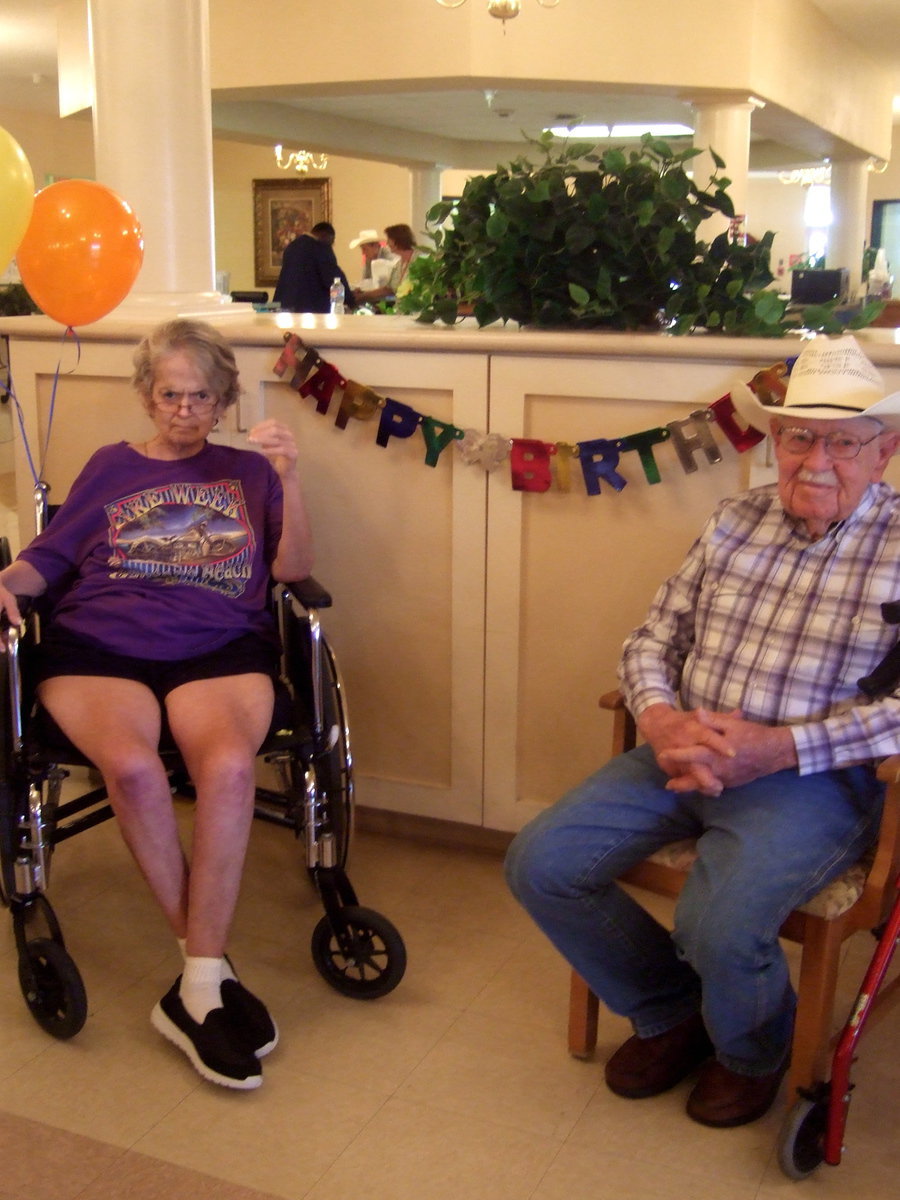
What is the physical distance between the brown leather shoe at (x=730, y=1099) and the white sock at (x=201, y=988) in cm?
75

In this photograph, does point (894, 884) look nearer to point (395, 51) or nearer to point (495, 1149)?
point (495, 1149)

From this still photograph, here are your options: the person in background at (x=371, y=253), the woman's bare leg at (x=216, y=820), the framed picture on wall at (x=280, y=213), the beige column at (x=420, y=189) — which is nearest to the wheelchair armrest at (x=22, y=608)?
the woman's bare leg at (x=216, y=820)

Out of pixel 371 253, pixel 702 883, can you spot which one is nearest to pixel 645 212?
pixel 702 883

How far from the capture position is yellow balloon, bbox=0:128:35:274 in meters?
2.04

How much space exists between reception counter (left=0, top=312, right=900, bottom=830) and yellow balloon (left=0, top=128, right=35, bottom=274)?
53cm

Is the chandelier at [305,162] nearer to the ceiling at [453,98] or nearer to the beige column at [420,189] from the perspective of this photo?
the beige column at [420,189]

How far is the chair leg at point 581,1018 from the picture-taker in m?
1.93

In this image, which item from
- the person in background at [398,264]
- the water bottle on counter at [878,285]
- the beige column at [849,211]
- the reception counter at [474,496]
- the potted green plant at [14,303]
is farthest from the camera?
the beige column at [849,211]

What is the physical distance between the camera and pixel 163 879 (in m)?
1.98

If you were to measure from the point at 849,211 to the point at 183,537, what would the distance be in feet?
31.8

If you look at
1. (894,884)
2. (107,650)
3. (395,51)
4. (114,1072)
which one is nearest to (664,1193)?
(894,884)

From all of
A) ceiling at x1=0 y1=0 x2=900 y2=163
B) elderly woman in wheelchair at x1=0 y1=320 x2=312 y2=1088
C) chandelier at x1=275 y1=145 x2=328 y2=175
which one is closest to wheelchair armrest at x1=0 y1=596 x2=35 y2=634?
elderly woman in wheelchair at x1=0 y1=320 x2=312 y2=1088

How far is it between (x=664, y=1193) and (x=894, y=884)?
0.53m

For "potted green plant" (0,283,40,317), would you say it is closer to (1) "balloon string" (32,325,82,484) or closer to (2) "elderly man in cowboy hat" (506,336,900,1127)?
(1) "balloon string" (32,325,82,484)
